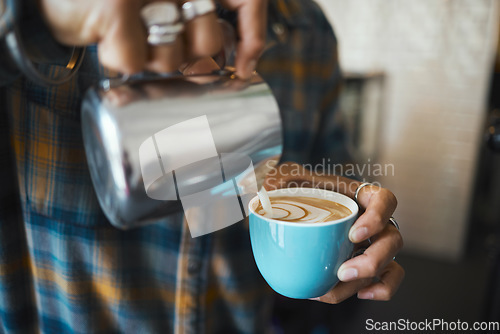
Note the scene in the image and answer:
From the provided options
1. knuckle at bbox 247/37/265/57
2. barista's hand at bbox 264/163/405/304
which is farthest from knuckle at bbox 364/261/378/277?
knuckle at bbox 247/37/265/57

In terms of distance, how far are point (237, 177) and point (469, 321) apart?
0.82 feet

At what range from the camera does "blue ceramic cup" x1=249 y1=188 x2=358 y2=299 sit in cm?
28

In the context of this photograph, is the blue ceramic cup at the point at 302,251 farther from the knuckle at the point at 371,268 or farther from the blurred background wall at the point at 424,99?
the blurred background wall at the point at 424,99

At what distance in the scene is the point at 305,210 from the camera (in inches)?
12.7

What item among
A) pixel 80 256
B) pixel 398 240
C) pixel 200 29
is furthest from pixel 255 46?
pixel 80 256

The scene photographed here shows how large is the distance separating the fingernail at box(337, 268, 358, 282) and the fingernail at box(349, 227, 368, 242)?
0.02 metres

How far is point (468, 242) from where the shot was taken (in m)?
2.05

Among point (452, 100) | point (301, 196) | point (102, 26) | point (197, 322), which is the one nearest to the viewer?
point (102, 26)

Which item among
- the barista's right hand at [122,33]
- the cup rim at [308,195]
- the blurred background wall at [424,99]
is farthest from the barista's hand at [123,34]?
the blurred background wall at [424,99]

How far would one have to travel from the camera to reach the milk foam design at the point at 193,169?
24 centimetres

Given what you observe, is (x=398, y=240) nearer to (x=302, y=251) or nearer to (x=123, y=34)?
(x=302, y=251)

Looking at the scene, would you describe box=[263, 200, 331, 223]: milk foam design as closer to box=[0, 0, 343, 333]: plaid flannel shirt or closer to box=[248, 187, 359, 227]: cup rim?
box=[248, 187, 359, 227]: cup rim

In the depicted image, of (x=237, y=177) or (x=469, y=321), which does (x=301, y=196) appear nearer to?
(x=237, y=177)

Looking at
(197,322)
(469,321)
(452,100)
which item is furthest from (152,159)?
(452,100)
